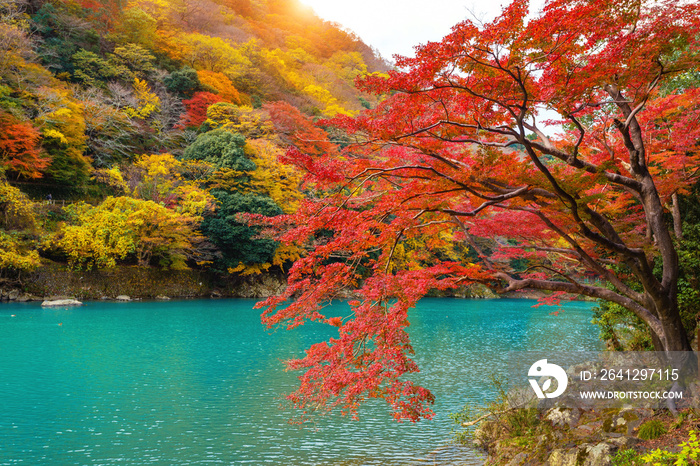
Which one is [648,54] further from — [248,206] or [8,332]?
[248,206]

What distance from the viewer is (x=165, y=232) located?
22.0 m

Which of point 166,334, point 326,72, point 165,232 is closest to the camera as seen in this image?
point 166,334

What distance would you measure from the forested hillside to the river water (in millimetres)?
5403

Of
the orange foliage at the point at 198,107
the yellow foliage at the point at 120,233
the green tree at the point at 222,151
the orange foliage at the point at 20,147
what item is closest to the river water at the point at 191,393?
the yellow foliage at the point at 120,233

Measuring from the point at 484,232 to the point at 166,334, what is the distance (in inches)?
416

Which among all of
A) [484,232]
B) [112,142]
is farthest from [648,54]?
[112,142]

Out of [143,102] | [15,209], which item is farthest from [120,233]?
[143,102]

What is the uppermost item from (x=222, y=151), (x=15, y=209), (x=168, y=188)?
(x=222, y=151)

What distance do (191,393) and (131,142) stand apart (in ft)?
71.5

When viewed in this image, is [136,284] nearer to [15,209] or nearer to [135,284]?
[135,284]

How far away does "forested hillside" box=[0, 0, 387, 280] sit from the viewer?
19.9 metres

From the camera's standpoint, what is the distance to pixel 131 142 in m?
26.1

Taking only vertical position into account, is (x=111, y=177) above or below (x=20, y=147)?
below

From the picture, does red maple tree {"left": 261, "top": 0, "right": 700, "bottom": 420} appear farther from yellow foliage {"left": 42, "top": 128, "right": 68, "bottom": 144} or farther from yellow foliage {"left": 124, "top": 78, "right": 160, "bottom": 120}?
yellow foliage {"left": 124, "top": 78, "right": 160, "bottom": 120}
